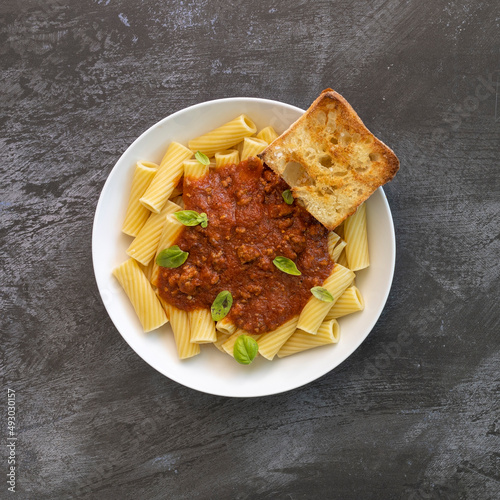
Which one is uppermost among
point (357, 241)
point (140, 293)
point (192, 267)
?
point (357, 241)

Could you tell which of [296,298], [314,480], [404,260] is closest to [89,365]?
[296,298]

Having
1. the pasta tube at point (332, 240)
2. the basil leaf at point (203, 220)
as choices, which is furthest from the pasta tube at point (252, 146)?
the pasta tube at point (332, 240)

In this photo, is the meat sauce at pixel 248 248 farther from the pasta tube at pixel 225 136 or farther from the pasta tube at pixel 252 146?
the pasta tube at pixel 225 136

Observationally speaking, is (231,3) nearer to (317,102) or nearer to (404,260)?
(317,102)

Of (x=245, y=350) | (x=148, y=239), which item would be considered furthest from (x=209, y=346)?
(x=148, y=239)

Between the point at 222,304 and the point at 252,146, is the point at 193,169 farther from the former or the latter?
the point at 222,304
